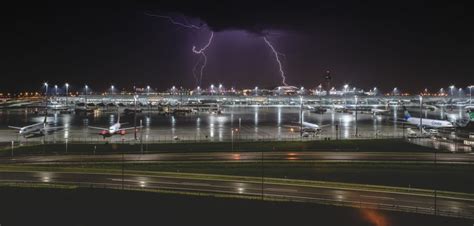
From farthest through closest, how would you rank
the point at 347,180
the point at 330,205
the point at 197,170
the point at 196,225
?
1. the point at 197,170
2. the point at 347,180
3. the point at 330,205
4. the point at 196,225

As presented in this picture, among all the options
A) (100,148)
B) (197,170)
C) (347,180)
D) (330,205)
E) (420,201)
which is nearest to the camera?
(330,205)

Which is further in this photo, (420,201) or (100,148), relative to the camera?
(100,148)

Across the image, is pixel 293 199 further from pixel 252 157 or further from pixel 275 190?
pixel 252 157

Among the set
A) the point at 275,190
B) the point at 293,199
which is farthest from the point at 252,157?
the point at 293,199

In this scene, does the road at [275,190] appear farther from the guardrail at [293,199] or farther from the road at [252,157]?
the road at [252,157]

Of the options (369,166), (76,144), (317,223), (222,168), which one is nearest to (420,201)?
(317,223)

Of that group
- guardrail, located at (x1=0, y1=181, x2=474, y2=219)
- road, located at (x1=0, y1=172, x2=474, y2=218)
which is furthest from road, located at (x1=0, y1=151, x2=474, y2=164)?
guardrail, located at (x1=0, y1=181, x2=474, y2=219)

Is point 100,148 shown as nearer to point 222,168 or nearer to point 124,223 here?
point 222,168
